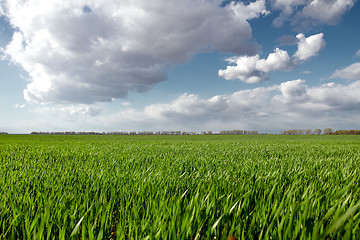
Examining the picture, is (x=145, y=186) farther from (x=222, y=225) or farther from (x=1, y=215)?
(x=1, y=215)

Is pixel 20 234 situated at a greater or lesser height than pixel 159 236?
lesser

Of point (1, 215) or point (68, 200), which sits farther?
point (68, 200)

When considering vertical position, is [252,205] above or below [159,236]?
below

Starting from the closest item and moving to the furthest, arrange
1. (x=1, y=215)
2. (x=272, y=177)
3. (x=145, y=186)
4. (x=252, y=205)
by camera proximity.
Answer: (x=1, y=215)
(x=252, y=205)
(x=145, y=186)
(x=272, y=177)

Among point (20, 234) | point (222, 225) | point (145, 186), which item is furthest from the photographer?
point (145, 186)

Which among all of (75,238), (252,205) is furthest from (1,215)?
(252,205)

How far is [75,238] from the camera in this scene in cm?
124

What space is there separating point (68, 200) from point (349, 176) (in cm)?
378

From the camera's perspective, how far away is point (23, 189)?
238cm

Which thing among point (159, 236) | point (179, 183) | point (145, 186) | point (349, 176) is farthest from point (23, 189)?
point (349, 176)

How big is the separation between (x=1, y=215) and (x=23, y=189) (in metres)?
0.94

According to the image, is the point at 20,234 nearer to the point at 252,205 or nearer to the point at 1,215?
the point at 1,215

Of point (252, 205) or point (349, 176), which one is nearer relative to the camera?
point (252, 205)

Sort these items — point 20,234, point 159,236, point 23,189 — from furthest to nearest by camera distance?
point 23,189, point 20,234, point 159,236
